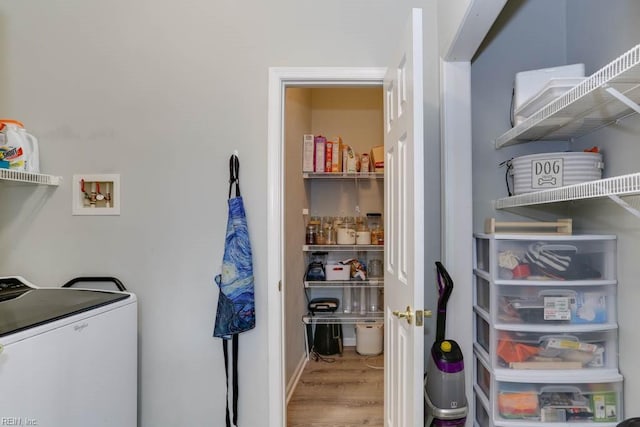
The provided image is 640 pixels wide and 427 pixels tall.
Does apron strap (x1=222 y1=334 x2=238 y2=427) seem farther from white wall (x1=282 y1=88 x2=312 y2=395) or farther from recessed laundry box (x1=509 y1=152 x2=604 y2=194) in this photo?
recessed laundry box (x1=509 y1=152 x2=604 y2=194)

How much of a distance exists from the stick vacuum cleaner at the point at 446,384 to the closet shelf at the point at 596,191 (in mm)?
485

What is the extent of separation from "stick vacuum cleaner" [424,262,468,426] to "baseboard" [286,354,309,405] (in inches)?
44.8

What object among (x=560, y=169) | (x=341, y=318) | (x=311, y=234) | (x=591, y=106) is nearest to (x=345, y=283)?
(x=341, y=318)

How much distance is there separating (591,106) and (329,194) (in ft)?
7.38

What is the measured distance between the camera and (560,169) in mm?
1372

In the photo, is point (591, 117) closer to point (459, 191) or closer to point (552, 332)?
point (459, 191)

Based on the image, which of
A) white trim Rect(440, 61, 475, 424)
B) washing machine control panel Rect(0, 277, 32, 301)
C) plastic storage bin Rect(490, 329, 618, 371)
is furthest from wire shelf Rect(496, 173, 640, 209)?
washing machine control panel Rect(0, 277, 32, 301)

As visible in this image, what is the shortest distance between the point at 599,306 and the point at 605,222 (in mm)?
366

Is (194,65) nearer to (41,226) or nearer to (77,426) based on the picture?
(41,226)

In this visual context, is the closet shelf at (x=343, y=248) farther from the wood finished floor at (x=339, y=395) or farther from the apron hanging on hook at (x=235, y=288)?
the apron hanging on hook at (x=235, y=288)

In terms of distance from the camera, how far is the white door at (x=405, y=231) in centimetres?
115

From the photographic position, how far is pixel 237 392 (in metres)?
1.68

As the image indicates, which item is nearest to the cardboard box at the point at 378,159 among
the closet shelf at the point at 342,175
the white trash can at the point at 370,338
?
the closet shelf at the point at 342,175

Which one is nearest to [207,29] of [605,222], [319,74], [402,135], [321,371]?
[319,74]
